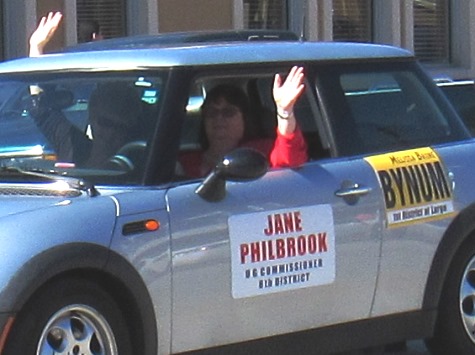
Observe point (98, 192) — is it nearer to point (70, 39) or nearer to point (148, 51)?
point (148, 51)

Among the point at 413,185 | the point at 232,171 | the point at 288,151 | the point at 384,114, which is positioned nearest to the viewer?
the point at 232,171

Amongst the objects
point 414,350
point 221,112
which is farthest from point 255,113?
point 414,350

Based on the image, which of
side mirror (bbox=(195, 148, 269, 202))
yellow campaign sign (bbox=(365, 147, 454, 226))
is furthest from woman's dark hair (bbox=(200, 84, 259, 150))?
yellow campaign sign (bbox=(365, 147, 454, 226))

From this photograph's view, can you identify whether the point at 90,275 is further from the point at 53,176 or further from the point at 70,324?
the point at 53,176

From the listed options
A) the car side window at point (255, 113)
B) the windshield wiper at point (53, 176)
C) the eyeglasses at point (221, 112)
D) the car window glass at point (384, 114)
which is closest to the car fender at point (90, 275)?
the windshield wiper at point (53, 176)

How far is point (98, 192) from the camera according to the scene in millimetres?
6160

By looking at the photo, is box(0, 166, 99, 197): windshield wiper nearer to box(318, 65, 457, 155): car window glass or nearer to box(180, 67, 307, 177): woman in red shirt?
box(180, 67, 307, 177): woman in red shirt

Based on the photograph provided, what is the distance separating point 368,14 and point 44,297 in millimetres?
18591

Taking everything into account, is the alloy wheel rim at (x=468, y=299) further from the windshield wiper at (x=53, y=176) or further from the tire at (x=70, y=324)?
the windshield wiper at (x=53, y=176)

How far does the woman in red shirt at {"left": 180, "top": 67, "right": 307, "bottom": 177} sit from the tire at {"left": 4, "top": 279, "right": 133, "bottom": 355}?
882 mm

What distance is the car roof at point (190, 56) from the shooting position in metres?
6.57

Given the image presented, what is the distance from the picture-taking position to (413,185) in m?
7.23

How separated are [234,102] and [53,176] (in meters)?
0.98

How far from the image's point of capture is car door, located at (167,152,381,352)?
6211mm
